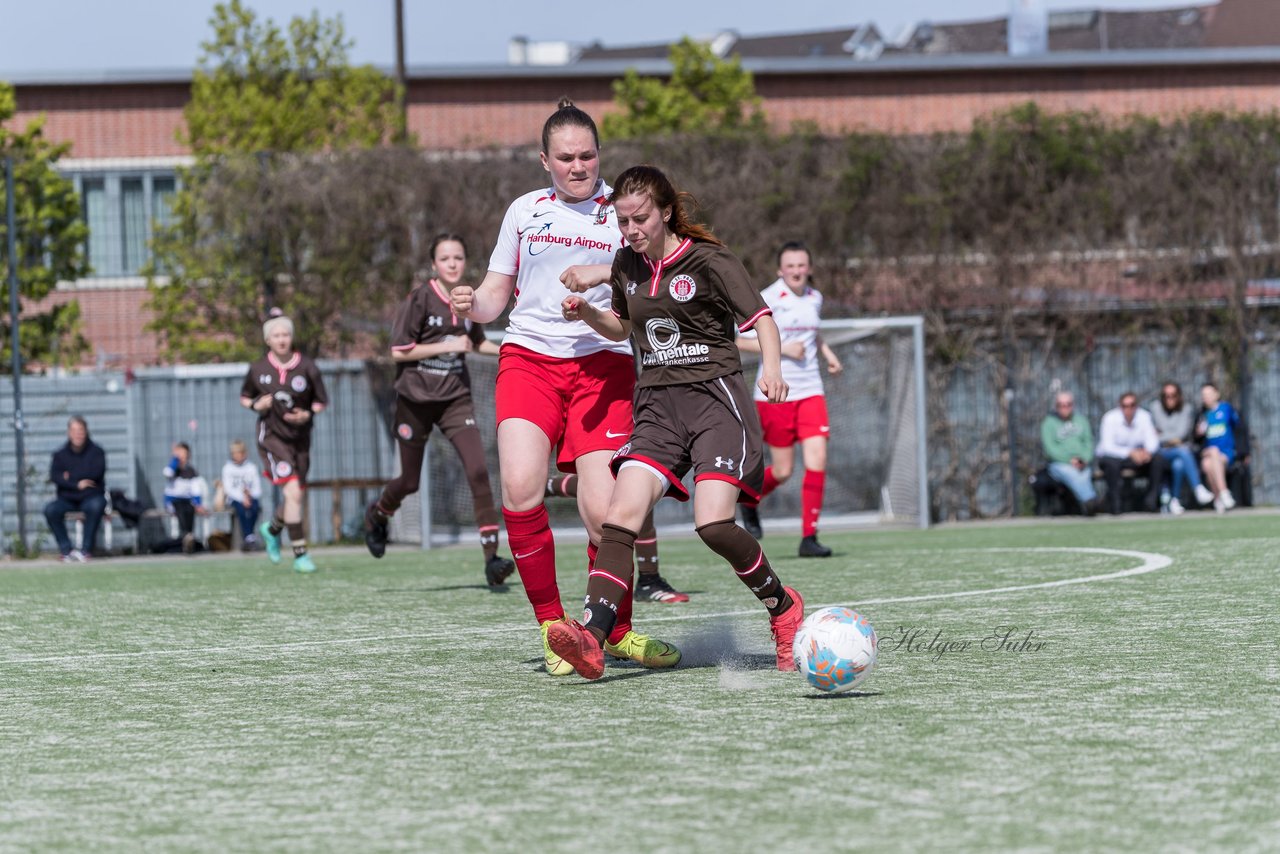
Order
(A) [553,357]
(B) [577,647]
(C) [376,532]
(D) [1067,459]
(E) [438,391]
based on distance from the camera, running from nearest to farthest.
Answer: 1. (B) [577,647]
2. (A) [553,357]
3. (E) [438,391]
4. (C) [376,532]
5. (D) [1067,459]

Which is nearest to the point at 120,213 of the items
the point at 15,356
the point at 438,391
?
the point at 15,356

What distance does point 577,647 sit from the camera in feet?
17.6

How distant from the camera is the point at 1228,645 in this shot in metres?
6.02

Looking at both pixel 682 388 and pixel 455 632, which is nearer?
pixel 682 388

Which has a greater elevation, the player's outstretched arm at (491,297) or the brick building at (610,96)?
the brick building at (610,96)

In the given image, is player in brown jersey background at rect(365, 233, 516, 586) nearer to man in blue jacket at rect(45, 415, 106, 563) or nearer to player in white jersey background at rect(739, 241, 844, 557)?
player in white jersey background at rect(739, 241, 844, 557)

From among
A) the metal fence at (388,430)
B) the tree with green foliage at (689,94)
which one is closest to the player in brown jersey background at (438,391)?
the metal fence at (388,430)

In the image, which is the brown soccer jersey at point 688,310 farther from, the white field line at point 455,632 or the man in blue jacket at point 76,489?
the man in blue jacket at point 76,489

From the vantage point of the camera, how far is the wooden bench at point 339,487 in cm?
1844

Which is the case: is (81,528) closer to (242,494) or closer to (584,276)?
(242,494)

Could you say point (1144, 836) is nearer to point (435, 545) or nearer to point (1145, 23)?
point (435, 545)

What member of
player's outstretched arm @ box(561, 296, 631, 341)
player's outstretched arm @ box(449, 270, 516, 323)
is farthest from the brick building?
player's outstretched arm @ box(561, 296, 631, 341)

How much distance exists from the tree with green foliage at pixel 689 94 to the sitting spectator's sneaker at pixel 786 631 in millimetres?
21887

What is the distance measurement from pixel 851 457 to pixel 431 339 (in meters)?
9.07
